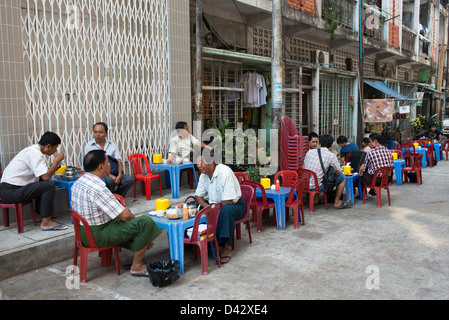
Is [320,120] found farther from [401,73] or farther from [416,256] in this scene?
[401,73]

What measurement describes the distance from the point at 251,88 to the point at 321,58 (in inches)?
167

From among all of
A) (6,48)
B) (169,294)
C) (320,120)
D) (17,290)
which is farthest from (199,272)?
(320,120)

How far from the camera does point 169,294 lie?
3.82m

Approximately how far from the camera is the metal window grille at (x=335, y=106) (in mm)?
14961

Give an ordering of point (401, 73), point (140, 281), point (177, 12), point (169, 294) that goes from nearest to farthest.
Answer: point (169, 294) → point (140, 281) → point (177, 12) → point (401, 73)

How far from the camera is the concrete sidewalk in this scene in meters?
3.84

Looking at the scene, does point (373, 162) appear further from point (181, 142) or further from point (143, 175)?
point (143, 175)

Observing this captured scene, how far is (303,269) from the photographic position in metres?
4.40

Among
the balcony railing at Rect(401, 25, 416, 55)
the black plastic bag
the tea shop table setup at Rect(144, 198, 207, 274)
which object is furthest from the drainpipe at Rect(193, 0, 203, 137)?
the balcony railing at Rect(401, 25, 416, 55)

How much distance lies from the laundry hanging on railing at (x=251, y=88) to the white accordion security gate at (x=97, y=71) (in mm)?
3332

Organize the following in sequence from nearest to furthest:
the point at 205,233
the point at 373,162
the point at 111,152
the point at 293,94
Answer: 1. the point at 205,233
2. the point at 111,152
3. the point at 373,162
4. the point at 293,94

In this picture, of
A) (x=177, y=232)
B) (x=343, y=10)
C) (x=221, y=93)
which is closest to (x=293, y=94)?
(x=221, y=93)
